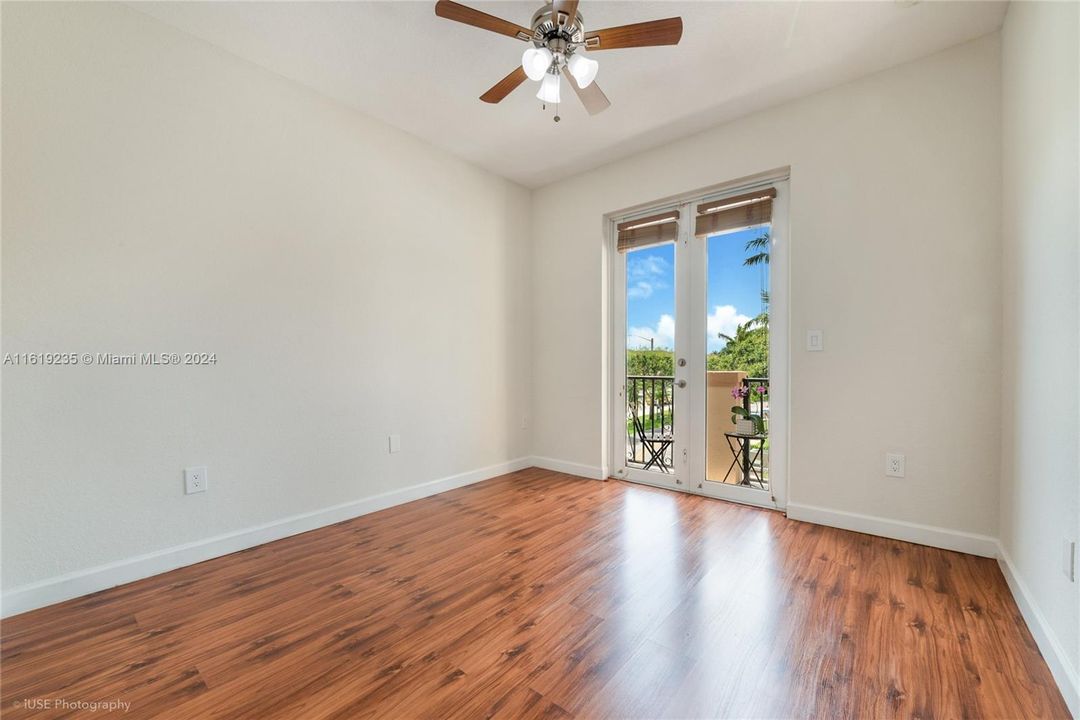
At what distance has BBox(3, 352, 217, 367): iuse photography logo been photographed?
1.78m

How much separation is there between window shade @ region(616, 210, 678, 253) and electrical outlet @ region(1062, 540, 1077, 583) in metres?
2.65

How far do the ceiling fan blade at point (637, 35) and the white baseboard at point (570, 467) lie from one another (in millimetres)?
2987

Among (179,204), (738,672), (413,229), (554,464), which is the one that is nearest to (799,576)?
(738,672)

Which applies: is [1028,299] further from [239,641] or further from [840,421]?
[239,641]

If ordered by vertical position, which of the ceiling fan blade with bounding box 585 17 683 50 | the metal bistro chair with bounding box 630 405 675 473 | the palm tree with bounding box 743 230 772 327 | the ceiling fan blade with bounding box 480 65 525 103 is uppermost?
the ceiling fan blade with bounding box 480 65 525 103

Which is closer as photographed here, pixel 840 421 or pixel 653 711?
pixel 653 711

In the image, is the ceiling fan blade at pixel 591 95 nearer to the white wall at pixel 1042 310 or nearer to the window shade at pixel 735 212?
the window shade at pixel 735 212

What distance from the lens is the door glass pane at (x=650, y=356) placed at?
3.49m

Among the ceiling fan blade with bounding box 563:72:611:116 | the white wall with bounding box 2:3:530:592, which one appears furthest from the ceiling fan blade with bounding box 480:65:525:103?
the white wall with bounding box 2:3:530:592

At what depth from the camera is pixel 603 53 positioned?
2.31 m

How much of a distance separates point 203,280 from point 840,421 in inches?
145

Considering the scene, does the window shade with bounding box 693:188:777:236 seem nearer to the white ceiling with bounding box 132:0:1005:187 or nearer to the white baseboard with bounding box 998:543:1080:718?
the white ceiling with bounding box 132:0:1005:187

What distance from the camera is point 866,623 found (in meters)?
1.67

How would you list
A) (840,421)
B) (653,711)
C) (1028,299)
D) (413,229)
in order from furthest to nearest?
1. (413,229)
2. (840,421)
3. (1028,299)
4. (653,711)
